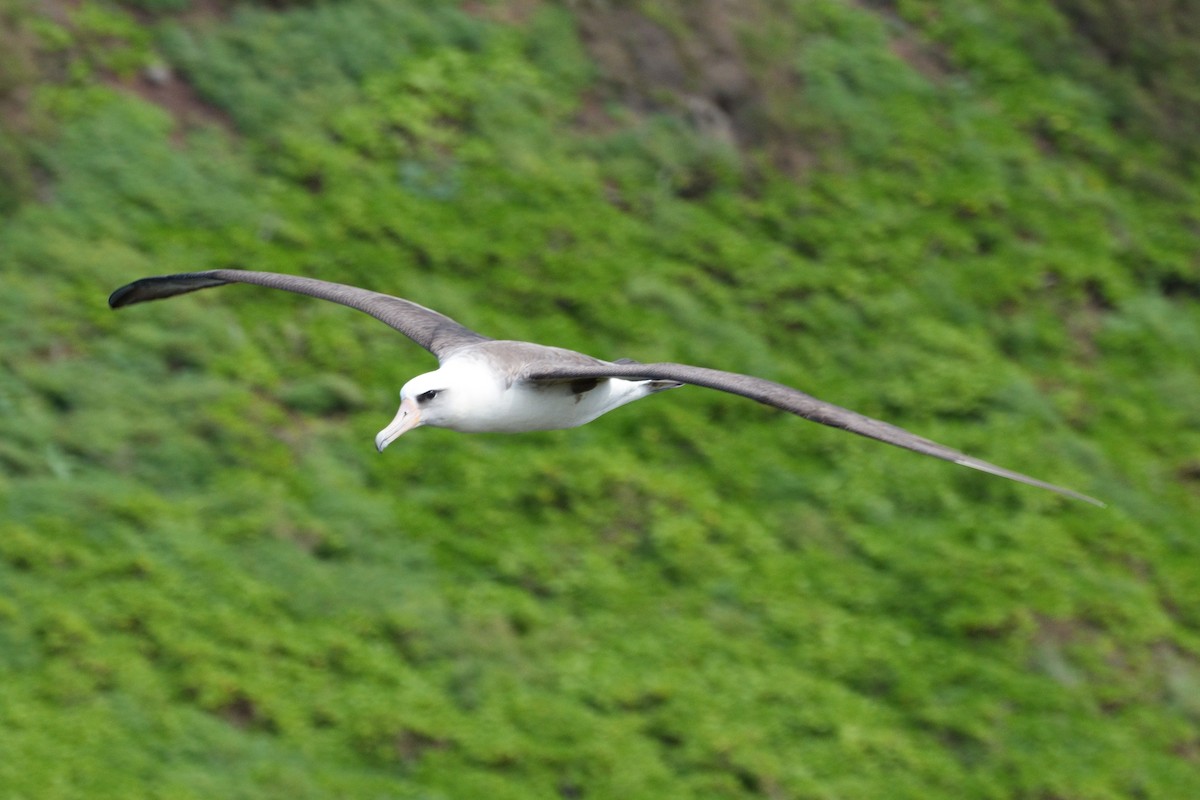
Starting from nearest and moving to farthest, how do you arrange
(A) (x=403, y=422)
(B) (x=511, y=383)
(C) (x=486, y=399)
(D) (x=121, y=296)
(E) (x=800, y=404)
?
(E) (x=800, y=404) → (A) (x=403, y=422) → (C) (x=486, y=399) → (B) (x=511, y=383) → (D) (x=121, y=296)

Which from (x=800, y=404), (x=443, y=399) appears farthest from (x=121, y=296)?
(x=800, y=404)

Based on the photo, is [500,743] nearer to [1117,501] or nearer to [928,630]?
[928,630]

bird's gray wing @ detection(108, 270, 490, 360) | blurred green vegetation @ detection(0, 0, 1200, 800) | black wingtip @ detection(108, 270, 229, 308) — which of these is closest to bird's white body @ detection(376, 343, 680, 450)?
bird's gray wing @ detection(108, 270, 490, 360)

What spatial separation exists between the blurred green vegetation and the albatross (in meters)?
3.15

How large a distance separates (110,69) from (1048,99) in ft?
33.3

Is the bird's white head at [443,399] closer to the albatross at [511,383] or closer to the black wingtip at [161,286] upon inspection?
the albatross at [511,383]

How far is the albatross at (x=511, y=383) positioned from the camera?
23.9 feet

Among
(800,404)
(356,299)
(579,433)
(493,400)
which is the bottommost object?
(579,433)

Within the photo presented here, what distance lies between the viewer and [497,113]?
16.3 m

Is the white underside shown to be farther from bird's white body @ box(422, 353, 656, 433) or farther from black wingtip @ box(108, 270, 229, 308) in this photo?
black wingtip @ box(108, 270, 229, 308)

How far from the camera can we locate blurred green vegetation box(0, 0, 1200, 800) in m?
11.8

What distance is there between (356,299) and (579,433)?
4988 millimetres

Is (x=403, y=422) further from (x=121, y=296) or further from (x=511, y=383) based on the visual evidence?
(x=121, y=296)

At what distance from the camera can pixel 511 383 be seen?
827 cm
